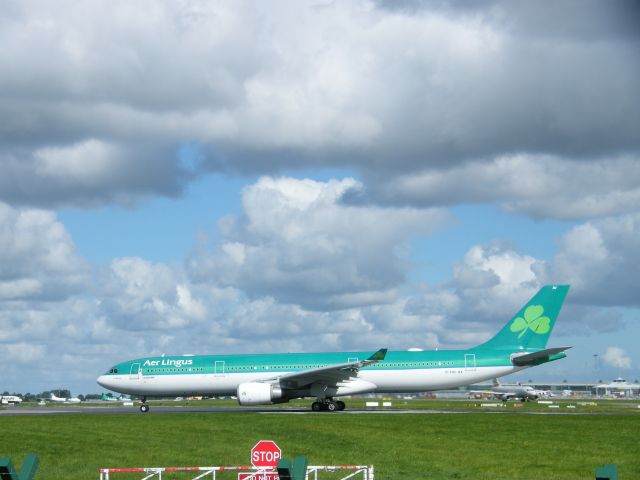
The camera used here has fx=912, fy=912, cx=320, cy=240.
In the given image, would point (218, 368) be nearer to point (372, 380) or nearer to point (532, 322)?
point (372, 380)

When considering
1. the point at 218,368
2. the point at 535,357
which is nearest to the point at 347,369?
the point at 218,368

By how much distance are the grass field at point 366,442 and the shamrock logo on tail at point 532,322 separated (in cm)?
967

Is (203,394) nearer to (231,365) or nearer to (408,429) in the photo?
(231,365)

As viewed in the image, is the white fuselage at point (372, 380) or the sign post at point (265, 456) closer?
the sign post at point (265, 456)

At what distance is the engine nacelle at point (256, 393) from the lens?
5100cm

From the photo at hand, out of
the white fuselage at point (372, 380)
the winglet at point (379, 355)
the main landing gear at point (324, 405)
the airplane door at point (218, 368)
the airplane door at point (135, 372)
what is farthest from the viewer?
the airplane door at point (135, 372)

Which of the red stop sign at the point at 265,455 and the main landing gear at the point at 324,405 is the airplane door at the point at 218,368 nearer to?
the main landing gear at the point at 324,405

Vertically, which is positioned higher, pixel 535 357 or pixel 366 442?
pixel 535 357

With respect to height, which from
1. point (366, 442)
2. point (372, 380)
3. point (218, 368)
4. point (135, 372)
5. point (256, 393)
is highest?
point (135, 372)

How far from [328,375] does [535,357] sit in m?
12.1

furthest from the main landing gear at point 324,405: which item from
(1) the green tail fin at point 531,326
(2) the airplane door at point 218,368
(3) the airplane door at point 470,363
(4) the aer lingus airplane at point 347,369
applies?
(1) the green tail fin at point 531,326

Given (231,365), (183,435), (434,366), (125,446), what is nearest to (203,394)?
(231,365)

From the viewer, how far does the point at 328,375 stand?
168ft

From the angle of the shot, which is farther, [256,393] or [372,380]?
[372,380]
